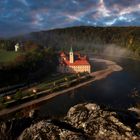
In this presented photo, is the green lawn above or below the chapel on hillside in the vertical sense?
above

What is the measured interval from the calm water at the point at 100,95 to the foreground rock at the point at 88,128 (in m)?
33.3

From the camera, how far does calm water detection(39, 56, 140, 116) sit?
2190 inches

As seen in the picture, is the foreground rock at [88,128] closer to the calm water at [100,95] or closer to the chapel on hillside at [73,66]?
the calm water at [100,95]

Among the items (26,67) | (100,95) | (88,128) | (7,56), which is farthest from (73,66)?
(88,128)

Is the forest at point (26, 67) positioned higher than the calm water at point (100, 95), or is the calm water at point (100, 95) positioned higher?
the forest at point (26, 67)

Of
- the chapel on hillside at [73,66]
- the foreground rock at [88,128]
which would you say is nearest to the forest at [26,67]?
the chapel on hillside at [73,66]

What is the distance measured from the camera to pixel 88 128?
1294cm

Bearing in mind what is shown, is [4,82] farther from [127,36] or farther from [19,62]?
[127,36]

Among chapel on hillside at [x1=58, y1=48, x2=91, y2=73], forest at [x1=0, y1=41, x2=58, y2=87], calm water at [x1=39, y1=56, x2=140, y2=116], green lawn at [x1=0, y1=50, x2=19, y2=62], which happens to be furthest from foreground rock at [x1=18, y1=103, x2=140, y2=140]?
chapel on hillside at [x1=58, y1=48, x2=91, y2=73]

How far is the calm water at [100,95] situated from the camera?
182ft

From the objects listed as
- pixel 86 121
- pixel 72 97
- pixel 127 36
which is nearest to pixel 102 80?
pixel 72 97

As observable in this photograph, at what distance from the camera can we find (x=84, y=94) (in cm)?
6788

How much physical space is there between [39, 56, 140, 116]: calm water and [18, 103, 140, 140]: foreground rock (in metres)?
33.3

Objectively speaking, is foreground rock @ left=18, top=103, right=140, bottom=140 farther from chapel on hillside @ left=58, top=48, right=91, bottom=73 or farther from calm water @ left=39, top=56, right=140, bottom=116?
chapel on hillside @ left=58, top=48, right=91, bottom=73
